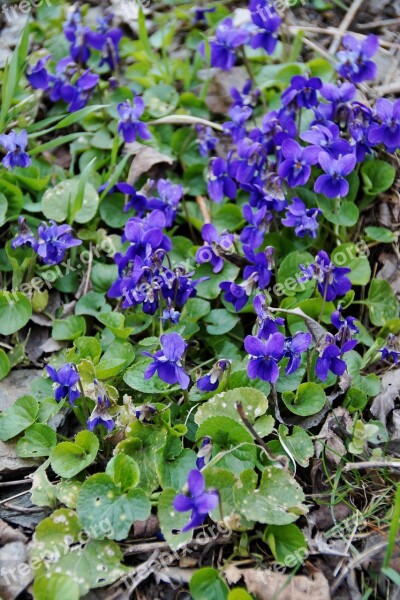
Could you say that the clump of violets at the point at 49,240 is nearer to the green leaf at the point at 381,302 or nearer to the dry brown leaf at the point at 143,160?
the dry brown leaf at the point at 143,160

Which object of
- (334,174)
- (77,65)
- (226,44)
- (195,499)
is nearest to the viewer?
(195,499)

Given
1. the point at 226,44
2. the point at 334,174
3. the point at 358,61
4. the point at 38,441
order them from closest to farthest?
the point at 38,441 < the point at 334,174 < the point at 358,61 < the point at 226,44

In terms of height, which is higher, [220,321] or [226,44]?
[226,44]

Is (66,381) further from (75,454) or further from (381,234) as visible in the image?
(381,234)

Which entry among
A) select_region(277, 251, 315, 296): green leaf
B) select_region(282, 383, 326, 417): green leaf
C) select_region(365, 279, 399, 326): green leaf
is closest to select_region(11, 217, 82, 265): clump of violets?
select_region(277, 251, 315, 296): green leaf

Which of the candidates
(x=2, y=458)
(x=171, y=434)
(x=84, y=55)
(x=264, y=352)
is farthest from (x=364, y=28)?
(x=2, y=458)

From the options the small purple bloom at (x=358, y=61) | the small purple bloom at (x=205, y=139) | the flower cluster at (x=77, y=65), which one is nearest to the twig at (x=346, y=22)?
the small purple bloom at (x=358, y=61)

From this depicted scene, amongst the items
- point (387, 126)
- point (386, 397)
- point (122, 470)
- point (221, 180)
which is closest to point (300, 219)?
point (221, 180)
